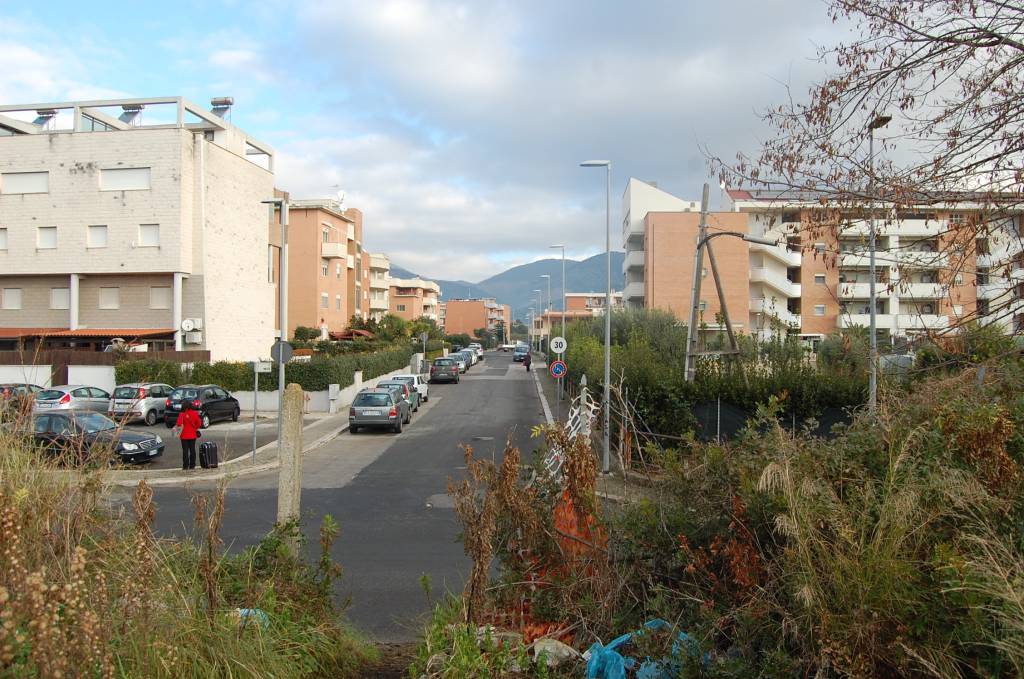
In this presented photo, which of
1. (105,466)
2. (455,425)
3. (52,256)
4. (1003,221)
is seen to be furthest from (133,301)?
(1003,221)

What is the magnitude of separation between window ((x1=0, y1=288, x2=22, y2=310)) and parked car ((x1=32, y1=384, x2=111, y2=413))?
50.2 feet

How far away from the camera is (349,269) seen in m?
74.0

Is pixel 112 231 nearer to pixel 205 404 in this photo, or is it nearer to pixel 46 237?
pixel 46 237

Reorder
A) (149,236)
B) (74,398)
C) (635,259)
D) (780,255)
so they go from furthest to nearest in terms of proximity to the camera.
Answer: (635,259) → (780,255) → (149,236) → (74,398)

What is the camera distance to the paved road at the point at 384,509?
818cm

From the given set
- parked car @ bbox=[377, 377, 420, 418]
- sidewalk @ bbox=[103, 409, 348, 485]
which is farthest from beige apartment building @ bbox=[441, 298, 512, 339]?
sidewalk @ bbox=[103, 409, 348, 485]

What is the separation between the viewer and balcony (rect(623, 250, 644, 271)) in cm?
5931

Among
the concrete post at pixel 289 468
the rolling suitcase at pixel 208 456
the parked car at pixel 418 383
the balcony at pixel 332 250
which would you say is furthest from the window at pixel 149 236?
the concrete post at pixel 289 468

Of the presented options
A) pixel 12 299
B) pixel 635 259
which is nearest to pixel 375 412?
pixel 12 299

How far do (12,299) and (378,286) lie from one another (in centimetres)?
5535

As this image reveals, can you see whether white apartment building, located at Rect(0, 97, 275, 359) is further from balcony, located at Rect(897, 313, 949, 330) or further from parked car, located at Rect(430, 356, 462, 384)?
balcony, located at Rect(897, 313, 949, 330)

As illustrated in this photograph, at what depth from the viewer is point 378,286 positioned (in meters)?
92.9

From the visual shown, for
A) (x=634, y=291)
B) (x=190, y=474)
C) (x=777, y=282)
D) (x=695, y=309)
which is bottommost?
(x=190, y=474)

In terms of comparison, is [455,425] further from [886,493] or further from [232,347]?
[886,493]
